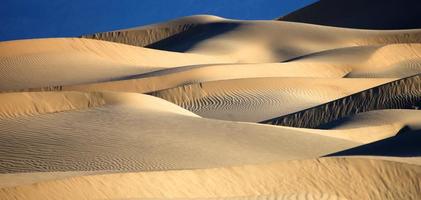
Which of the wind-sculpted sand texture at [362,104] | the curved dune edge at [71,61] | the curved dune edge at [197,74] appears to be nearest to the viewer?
the wind-sculpted sand texture at [362,104]

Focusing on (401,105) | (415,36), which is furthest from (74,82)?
(415,36)

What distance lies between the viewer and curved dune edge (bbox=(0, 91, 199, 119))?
18.5 m

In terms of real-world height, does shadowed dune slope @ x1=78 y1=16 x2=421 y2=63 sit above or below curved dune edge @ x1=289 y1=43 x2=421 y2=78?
above

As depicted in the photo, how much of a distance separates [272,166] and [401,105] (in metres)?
13.5

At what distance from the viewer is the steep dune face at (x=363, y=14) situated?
58.7 m

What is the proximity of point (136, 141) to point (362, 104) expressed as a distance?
11802mm

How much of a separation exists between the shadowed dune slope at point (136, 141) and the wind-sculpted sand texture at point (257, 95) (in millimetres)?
6799

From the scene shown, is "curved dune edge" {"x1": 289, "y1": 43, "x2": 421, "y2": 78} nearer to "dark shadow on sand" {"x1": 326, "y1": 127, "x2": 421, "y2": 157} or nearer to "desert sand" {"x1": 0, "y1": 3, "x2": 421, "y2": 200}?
"desert sand" {"x1": 0, "y1": 3, "x2": 421, "y2": 200}

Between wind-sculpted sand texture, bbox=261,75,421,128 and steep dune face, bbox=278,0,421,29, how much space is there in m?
Result: 31.9

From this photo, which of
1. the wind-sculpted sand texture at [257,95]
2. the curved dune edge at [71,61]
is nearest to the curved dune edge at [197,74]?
the wind-sculpted sand texture at [257,95]

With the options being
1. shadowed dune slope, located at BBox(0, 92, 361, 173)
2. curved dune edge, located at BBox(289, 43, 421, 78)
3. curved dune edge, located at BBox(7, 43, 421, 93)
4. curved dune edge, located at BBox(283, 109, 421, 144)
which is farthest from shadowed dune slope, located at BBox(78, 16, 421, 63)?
shadowed dune slope, located at BBox(0, 92, 361, 173)

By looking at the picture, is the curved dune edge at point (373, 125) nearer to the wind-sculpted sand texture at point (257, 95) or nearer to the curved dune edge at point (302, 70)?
the wind-sculpted sand texture at point (257, 95)

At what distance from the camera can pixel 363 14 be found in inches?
2415

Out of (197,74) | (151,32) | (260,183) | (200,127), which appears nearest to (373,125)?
(200,127)
